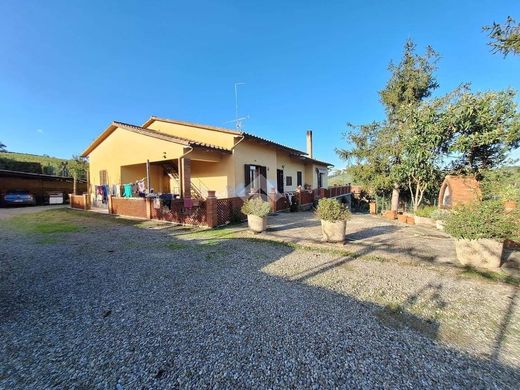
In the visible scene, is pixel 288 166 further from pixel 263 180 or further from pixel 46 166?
pixel 46 166

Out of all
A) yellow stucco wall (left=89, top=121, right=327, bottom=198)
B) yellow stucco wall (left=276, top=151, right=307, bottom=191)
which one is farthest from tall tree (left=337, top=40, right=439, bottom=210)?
yellow stucco wall (left=89, top=121, right=327, bottom=198)

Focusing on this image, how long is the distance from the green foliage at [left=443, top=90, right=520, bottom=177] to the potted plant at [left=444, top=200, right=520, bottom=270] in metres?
8.79

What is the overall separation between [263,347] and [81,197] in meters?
19.9

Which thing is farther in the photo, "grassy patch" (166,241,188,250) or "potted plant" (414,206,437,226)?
"potted plant" (414,206,437,226)

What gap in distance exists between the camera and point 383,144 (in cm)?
1542

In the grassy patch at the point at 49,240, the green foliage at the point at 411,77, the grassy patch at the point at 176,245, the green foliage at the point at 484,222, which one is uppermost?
the green foliage at the point at 411,77

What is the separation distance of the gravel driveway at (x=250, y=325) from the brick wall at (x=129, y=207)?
673cm

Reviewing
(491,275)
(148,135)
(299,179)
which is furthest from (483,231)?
(299,179)

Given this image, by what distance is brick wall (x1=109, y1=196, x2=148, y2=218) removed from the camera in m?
12.1

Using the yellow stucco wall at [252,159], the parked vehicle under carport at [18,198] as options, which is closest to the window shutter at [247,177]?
the yellow stucco wall at [252,159]

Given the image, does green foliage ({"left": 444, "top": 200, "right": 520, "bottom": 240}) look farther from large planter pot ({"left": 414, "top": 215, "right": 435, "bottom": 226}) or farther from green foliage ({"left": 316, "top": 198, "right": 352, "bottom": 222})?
large planter pot ({"left": 414, "top": 215, "right": 435, "bottom": 226})

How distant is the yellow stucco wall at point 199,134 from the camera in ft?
41.7

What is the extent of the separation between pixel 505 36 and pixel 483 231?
4.26 meters

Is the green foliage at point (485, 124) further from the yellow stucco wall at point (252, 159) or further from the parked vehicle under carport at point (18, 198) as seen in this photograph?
the parked vehicle under carport at point (18, 198)
